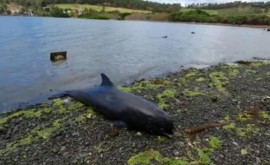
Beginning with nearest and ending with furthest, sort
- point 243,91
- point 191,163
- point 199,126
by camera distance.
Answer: point 191,163, point 199,126, point 243,91

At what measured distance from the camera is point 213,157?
10.5 meters

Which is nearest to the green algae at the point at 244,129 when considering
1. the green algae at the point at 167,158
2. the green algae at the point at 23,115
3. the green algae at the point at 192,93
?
the green algae at the point at 167,158

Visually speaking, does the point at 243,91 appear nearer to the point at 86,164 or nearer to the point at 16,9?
the point at 86,164

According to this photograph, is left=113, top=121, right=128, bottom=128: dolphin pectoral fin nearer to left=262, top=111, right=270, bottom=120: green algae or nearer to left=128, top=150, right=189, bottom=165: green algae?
left=128, top=150, right=189, bottom=165: green algae

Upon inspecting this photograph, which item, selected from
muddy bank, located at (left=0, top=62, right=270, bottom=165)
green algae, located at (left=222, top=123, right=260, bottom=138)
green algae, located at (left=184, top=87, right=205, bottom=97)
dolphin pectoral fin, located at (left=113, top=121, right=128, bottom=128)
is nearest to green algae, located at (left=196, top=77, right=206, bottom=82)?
green algae, located at (left=184, top=87, right=205, bottom=97)

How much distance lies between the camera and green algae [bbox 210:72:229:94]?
20.2 m

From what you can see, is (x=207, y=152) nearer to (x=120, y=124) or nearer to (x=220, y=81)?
(x=120, y=124)

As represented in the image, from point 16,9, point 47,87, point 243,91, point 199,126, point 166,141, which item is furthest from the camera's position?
point 16,9

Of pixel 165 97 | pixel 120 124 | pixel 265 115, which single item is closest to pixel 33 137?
pixel 120 124

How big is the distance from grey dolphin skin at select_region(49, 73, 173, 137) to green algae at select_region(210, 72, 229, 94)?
822 cm

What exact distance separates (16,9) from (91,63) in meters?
172

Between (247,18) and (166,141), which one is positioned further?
(247,18)

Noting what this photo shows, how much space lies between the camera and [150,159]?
1038 centimetres

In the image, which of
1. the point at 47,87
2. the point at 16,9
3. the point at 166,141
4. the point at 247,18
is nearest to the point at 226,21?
the point at 247,18
